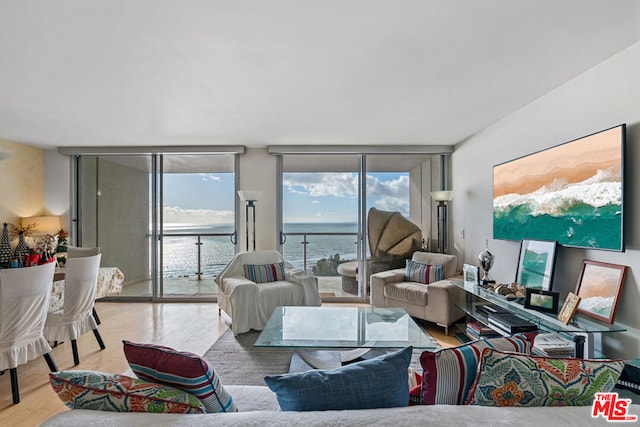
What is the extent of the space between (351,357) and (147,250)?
3.77m

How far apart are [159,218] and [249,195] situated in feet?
5.23

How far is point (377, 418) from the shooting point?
0.92 m

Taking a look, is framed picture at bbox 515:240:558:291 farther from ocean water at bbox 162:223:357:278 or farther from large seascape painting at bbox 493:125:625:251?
ocean water at bbox 162:223:357:278

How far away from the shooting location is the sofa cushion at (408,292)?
3.97 meters

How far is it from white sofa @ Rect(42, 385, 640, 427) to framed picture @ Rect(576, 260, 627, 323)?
157cm

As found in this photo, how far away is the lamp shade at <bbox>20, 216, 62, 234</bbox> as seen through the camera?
15.9ft

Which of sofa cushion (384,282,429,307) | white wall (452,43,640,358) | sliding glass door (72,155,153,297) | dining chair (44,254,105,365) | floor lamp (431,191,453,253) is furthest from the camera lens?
sliding glass door (72,155,153,297)

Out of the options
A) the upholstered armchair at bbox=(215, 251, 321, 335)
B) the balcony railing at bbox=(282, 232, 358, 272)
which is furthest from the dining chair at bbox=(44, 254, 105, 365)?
the balcony railing at bbox=(282, 232, 358, 272)

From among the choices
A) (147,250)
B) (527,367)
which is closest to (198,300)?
(147,250)

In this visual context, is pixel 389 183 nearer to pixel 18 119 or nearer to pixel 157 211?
pixel 157 211

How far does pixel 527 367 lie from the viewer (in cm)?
105

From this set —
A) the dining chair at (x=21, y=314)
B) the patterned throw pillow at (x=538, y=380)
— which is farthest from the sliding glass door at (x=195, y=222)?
the patterned throw pillow at (x=538, y=380)

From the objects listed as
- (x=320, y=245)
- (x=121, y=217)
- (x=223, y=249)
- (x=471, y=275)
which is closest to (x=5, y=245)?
(x=121, y=217)

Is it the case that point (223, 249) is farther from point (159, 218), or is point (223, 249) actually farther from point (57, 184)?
point (57, 184)
